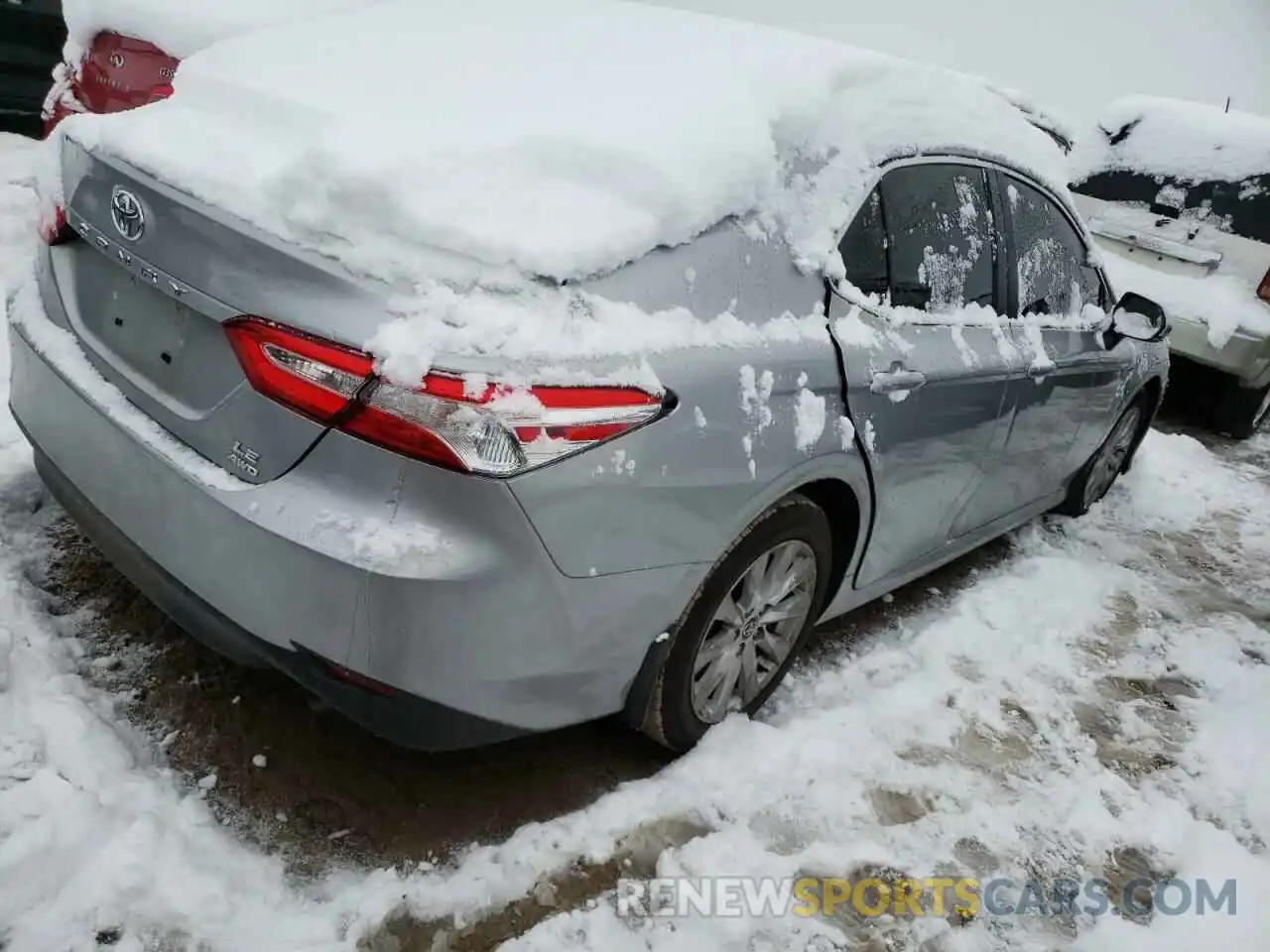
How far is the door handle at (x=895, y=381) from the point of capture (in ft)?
8.40

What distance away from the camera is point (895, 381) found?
2627 millimetres

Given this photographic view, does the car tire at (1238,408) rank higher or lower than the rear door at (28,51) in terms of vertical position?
lower

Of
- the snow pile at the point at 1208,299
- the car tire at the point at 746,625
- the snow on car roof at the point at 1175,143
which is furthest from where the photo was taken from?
the snow on car roof at the point at 1175,143

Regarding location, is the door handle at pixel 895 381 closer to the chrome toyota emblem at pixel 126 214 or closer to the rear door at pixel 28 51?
the chrome toyota emblem at pixel 126 214

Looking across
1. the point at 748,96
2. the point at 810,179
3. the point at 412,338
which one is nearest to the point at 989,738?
the point at 810,179

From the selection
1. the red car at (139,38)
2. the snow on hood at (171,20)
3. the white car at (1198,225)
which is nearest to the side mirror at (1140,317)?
the white car at (1198,225)

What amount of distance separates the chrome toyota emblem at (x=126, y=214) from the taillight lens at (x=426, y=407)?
403 mm

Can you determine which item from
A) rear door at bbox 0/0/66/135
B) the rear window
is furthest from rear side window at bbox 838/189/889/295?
rear door at bbox 0/0/66/135

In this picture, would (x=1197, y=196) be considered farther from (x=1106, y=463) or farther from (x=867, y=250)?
(x=867, y=250)

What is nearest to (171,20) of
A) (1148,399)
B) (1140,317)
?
(1140,317)

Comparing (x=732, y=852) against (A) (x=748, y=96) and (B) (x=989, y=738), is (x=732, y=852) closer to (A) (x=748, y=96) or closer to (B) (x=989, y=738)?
(B) (x=989, y=738)

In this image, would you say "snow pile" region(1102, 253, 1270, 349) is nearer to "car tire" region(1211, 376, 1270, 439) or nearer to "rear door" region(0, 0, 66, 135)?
"car tire" region(1211, 376, 1270, 439)

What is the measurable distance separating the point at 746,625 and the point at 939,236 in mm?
1294

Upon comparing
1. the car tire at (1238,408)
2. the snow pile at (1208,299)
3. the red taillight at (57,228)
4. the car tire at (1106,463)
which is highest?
the red taillight at (57,228)
